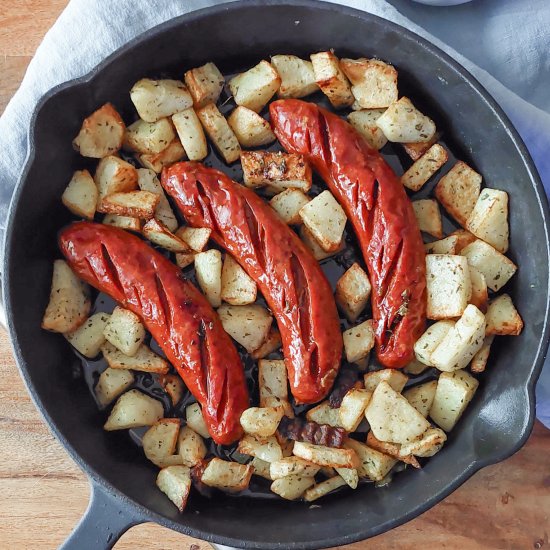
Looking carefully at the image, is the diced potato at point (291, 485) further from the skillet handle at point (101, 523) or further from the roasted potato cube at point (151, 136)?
the roasted potato cube at point (151, 136)

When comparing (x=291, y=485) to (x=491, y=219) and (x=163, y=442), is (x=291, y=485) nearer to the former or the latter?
(x=163, y=442)

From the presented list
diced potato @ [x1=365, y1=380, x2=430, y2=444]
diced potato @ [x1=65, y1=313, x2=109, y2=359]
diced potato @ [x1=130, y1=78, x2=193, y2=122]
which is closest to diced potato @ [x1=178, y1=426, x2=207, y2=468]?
diced potato @ [x1=65, y1=313, x2=109, y2=359]

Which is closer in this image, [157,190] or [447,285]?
[447,285]

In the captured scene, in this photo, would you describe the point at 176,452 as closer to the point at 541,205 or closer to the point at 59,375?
the point at 59,375

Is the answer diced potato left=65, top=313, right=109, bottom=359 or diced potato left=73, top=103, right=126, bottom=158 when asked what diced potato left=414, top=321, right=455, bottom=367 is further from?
diced potato left=73, top=103, right=126, bottom=158

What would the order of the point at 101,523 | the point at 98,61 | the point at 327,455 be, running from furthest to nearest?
the point at 98,61, the point at 327,455, the point at 101,523

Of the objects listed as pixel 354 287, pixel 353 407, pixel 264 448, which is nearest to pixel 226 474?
pixel 264 448
